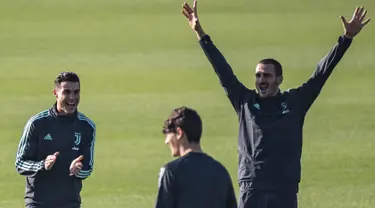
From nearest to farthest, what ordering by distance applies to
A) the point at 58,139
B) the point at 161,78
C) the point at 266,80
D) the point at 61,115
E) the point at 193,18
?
the point at 266,80
the point at 58,139
the point at 61,115
the point at 193,18
the point at 161,78

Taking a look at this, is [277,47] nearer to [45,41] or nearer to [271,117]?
[45,41]

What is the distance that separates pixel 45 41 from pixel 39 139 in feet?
36.5

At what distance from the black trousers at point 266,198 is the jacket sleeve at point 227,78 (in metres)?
0.74

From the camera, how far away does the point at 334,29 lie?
65.1 feet

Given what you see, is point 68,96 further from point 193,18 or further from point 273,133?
point 273,133

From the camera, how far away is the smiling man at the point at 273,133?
7953 millimetres

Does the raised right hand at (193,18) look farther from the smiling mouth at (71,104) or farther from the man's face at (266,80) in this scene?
the smiling mouth at (71,104)

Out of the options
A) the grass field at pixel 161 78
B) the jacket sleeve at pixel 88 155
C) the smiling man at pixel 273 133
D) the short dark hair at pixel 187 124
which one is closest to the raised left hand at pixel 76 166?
the jacket sleeve at pixel 88 155

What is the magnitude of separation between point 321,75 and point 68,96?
7.08ft

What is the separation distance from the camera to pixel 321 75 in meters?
8.23

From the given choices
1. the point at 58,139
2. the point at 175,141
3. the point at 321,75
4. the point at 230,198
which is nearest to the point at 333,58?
the point at 321,75

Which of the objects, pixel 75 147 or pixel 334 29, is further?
pixel 334 29

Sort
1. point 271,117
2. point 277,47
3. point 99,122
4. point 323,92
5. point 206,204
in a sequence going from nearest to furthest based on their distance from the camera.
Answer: point 206,204
point 271,117
point 99,122
point 323,92
point 277,47

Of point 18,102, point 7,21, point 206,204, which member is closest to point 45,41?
point 7,21
